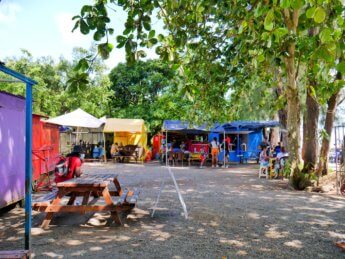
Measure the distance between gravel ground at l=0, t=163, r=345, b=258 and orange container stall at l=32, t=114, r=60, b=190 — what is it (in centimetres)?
288

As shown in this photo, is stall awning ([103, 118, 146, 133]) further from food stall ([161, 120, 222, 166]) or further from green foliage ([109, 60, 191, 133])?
green foliage ([109, 60, 191, 133])

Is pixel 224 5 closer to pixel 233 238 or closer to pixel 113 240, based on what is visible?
pixel 233 238

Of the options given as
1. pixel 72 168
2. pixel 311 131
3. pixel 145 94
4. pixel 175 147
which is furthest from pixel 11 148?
pixel 145 94

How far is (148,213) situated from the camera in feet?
23.9

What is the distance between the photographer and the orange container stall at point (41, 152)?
10.2m

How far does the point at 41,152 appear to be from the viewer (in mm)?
10961

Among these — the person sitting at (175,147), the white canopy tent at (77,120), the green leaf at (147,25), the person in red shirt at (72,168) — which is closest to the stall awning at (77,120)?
the white canopy tent at (77,120)

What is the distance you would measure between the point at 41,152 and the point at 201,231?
6.72 m

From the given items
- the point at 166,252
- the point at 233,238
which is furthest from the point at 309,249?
the point at 166,252

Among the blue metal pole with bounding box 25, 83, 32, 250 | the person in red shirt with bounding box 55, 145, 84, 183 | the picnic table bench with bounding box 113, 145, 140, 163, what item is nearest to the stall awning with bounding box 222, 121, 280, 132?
the picnic table bench with bounding box 113, 145, 140, 163

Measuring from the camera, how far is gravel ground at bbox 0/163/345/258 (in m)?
4.88

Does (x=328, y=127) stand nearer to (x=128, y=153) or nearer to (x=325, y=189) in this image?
(x=325, y=189)

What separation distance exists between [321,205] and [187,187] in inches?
163

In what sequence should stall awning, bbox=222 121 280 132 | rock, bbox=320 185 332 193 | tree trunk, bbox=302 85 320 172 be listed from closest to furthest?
rock, bbox=320 185 332 193, tree trunk, bbox=302 85 320 172, stall awning, bbox=222 121 280 132
